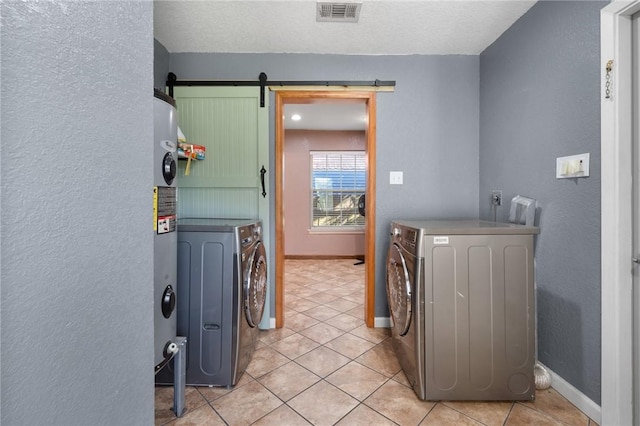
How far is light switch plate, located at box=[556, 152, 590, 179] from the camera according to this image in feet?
4.73

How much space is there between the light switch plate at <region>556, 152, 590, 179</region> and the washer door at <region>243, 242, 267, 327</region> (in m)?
1.93

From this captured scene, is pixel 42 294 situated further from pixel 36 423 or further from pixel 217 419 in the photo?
pixel 217 419

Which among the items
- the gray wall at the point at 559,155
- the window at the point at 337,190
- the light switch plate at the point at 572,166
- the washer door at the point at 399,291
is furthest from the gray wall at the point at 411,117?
the window at the point at 337,190

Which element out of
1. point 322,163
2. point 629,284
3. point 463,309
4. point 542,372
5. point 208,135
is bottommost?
point 542,372

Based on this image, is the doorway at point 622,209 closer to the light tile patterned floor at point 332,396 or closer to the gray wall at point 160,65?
the light tile patterned floor at point 332,396

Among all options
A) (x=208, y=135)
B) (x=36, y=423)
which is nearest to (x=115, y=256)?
(x=36, y=423)

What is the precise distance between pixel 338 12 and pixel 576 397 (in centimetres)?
275

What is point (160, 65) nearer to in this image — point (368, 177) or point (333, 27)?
point (333, 27)

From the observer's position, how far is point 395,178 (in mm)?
2455

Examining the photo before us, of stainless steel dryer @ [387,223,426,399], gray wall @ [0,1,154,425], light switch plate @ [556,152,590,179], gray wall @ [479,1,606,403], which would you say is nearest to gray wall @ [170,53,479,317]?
gray wall @ [479,1,606,403]

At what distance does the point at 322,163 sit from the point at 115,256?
4996mm

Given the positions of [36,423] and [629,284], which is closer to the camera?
[36,423]

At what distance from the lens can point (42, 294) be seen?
0.43 metres

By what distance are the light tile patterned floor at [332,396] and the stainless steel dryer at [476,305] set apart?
15cm
